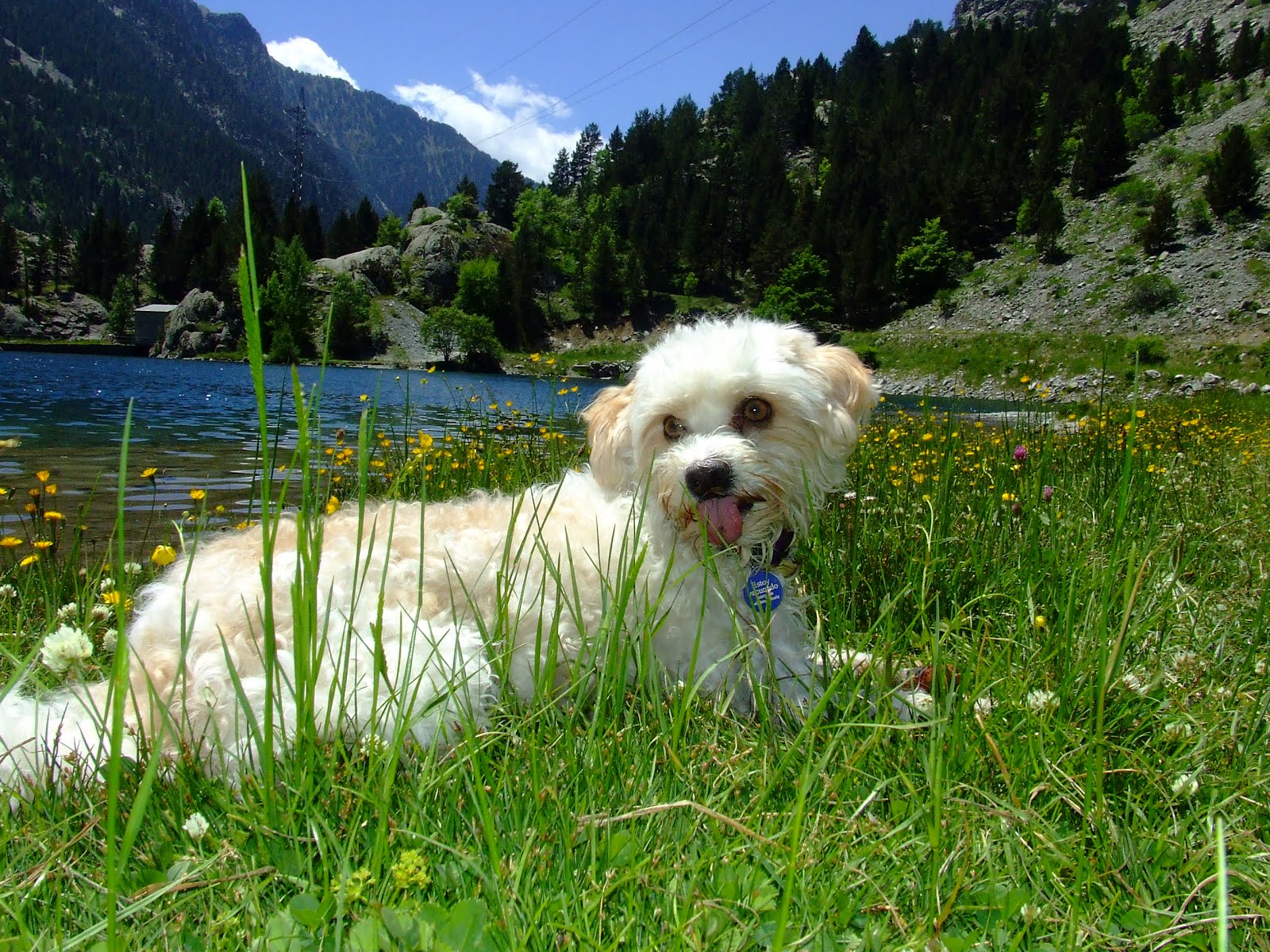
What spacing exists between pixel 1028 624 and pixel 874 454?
11.0 feet

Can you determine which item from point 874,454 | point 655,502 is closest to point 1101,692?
point 655,502

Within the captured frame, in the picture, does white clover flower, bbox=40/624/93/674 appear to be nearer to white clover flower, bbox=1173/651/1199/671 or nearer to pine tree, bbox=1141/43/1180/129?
white clover flower, bbox=1173/651/1199/671

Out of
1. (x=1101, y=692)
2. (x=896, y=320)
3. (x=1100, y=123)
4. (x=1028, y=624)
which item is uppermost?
(x=1100, y=123)

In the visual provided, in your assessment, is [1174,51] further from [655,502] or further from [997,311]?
[655,502]

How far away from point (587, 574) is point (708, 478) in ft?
2.02

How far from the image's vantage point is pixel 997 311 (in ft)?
228

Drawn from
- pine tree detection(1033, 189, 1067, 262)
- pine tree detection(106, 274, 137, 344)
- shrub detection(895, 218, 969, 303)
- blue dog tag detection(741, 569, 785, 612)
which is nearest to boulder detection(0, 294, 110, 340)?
pine tree detection(106, 274, 137, 344)

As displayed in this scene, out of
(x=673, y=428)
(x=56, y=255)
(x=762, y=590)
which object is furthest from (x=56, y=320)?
(x=762, y=590)

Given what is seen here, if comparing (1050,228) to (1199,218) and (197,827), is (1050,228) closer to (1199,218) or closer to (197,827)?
(1199,218)

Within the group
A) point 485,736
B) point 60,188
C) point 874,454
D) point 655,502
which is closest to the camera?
point 485,736

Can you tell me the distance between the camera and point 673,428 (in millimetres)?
3072

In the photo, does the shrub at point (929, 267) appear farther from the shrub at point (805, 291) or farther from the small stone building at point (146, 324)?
the small stone building at point (146, 324)

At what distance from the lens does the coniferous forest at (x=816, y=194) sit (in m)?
84.2

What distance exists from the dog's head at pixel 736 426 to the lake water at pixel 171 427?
130 centimetres
